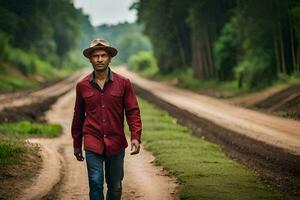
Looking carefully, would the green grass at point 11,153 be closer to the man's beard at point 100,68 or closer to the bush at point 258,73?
the man's beard at point 100,68

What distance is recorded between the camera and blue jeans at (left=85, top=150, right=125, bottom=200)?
6.53 meters

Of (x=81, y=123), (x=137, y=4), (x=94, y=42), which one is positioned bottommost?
(x=81, y=123)

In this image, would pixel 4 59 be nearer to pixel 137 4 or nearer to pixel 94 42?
pixel 137 4

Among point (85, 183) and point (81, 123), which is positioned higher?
point (81, 123)

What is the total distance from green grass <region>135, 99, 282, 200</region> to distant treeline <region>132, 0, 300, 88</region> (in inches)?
598

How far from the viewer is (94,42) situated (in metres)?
6.79

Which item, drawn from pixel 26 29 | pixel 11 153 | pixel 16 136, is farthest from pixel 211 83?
pixel 11 153

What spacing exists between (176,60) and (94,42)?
2081 inches

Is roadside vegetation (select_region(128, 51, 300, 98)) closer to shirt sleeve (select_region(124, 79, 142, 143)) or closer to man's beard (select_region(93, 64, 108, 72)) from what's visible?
shirt sleeve (select_region(124, 79, 142, 143))

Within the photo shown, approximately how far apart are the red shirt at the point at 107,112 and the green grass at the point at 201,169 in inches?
107

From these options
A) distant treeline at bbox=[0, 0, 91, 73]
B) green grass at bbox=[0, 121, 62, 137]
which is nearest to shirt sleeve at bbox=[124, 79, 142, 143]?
green grass at bbox=[0, 121, 62, 137]

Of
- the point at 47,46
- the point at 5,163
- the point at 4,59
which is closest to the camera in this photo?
the point at 5,163

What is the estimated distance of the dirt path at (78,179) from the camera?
31.4 ft

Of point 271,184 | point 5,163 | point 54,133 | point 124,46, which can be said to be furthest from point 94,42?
point 124,46
